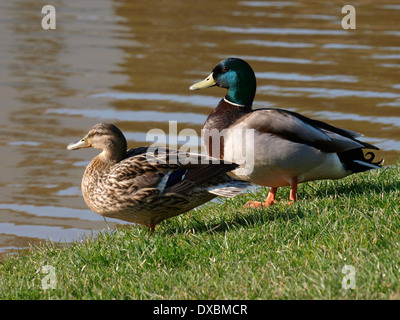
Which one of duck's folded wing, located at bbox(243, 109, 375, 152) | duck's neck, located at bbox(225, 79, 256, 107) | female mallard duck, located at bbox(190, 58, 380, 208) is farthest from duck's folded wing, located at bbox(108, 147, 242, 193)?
duck's neck, located at bbox(225, 79, 256, 107)

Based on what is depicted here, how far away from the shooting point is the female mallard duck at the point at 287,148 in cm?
671

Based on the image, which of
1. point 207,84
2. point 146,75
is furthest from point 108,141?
point 146,75

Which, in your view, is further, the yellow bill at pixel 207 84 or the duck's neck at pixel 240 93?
the yellow bill at pixel 207 84

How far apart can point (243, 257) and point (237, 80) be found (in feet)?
8.35

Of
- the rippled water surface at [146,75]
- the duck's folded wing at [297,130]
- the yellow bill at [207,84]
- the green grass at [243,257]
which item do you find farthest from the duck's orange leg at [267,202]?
the rippled water surface at [146,75]

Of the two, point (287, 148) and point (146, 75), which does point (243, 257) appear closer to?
point (287, 148)

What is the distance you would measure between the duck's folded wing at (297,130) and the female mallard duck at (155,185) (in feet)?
2.27

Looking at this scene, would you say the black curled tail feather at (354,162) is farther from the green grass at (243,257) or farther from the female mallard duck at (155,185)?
the female mallard duck at (155,185)

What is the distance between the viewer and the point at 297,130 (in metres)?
6.77

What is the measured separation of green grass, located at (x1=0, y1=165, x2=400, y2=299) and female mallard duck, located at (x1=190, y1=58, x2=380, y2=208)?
24 centimetres
